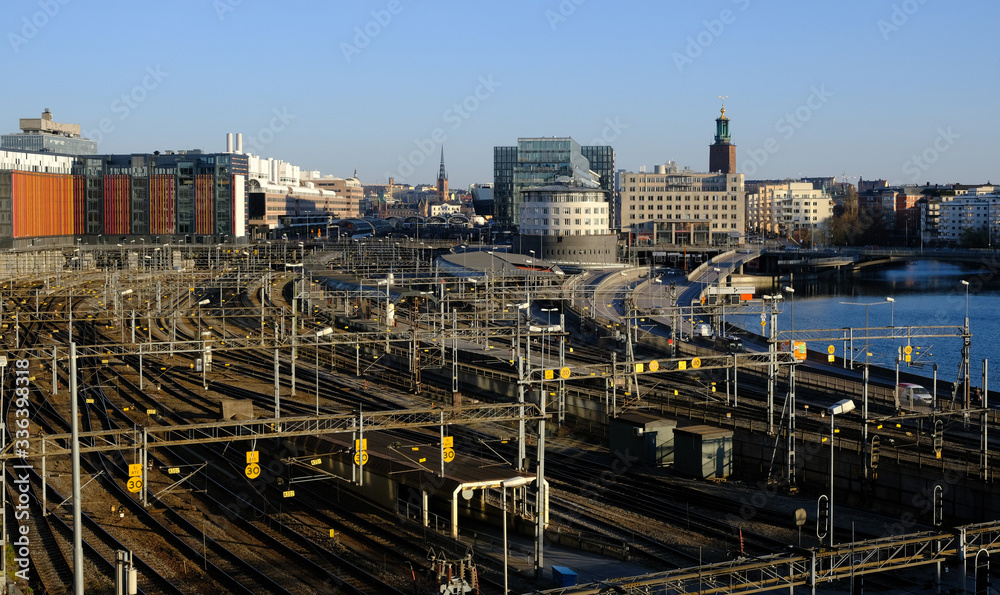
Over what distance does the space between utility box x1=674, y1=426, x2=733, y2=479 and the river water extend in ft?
44.9

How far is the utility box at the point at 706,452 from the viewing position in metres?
23.2

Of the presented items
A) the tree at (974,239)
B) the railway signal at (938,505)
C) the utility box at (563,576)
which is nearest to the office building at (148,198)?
the tree at (974,239)

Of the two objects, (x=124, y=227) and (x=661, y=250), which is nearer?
(x=124, y=227)

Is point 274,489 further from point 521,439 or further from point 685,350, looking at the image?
point 685,350

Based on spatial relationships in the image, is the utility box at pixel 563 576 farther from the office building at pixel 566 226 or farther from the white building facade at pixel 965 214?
the white building facade at pixel 965 214

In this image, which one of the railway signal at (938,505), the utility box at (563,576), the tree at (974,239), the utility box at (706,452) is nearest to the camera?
the utility box at (563,576)

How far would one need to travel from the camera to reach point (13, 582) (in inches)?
610

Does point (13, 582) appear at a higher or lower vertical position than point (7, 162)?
lower

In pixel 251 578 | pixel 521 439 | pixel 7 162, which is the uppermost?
pixel 7 162

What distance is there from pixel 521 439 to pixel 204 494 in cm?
721

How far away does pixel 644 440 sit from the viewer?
81.1 ft

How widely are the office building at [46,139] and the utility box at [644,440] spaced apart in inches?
4414

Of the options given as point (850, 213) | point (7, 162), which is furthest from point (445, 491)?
point (850, 213)

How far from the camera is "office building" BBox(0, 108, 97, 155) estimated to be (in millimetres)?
125062
